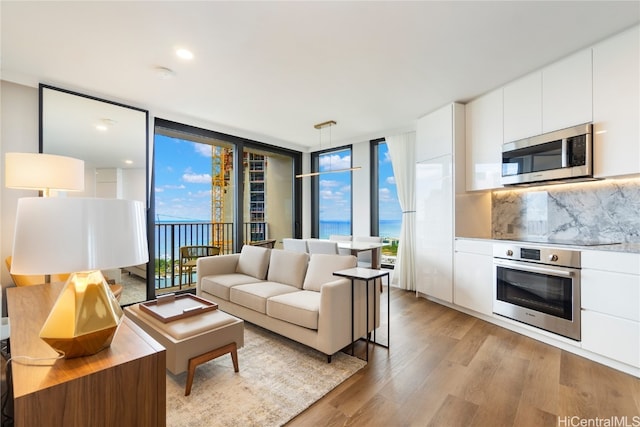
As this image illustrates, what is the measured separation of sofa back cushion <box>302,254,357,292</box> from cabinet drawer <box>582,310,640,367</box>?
6.47ft

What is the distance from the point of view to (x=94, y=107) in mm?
3484

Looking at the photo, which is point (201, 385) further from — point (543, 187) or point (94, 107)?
point (543, 187)

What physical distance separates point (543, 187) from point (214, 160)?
4.97m

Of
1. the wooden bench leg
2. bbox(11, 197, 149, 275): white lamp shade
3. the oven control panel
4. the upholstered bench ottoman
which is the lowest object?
the wooden bench leg

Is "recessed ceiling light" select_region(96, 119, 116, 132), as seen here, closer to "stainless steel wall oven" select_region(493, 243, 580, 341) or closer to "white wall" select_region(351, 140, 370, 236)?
"white wall" select_region(351, 140, 370, 236)

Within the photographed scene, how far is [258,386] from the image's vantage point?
6.63ft

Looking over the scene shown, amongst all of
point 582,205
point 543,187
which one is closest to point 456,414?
point 582,205

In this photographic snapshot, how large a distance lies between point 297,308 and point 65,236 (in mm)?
1833

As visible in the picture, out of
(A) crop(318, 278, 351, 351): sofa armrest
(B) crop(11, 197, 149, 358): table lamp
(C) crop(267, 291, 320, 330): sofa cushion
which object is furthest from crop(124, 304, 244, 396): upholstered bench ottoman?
(B) crop(11, 197, 149, 358): table lamp

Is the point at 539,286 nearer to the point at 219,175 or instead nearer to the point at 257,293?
the point at 257,293

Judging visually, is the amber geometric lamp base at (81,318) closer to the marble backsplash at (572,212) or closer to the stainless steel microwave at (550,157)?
the stainless steel microwave at (550,157)

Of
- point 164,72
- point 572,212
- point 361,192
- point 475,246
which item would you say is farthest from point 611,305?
point 164,72

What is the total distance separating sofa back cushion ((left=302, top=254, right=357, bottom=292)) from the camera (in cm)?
284

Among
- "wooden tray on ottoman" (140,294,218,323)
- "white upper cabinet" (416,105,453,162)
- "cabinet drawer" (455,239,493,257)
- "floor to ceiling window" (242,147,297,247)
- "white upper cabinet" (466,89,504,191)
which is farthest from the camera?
"floor to ceiling window" (242,147,297,247)
